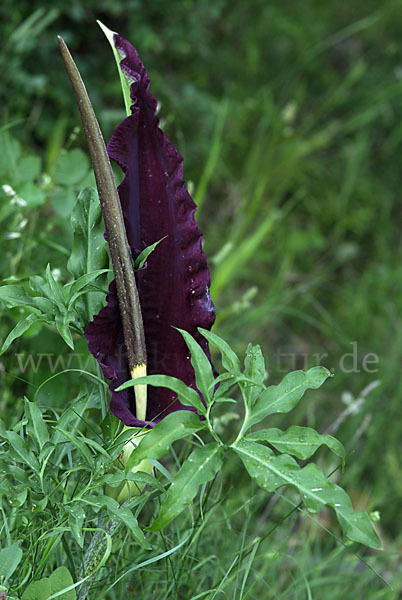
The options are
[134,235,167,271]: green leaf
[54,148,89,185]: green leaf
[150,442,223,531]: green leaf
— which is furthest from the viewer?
[54,148,89,185]: green leaf

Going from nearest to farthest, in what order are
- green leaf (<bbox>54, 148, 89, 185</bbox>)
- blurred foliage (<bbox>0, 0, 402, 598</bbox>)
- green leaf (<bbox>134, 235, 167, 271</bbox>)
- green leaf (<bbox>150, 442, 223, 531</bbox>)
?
green leaf (<bbox>150, 442, 223, 531</bbox>), green leaf (<bbox>134, 235, 167, 271</bbox>), green leaf (<bbox>54, 148, 89, 185</bbox>), blurred foliage (<bbox>0, 0, 402, 598</bbox>)

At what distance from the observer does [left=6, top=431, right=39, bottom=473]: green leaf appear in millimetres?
602

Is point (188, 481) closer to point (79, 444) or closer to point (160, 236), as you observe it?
point (79, 444)

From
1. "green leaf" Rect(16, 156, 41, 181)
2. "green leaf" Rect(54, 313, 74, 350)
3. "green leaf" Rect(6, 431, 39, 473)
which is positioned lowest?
"green leaf" Rect(6, 431, 39, 473)

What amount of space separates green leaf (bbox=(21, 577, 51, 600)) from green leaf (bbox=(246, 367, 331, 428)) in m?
0.23

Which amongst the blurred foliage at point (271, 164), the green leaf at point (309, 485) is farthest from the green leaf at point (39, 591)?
the blurred foliage at point (271, 164)

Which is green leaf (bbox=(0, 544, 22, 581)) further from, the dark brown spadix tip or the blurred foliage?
the blurred foliage

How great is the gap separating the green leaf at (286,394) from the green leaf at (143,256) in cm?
17

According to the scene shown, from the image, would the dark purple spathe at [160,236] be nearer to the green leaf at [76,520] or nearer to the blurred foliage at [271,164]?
the green leaf at [76,520]

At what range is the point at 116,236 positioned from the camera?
2.07 feet

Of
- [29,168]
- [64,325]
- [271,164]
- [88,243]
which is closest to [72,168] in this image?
[29,168]

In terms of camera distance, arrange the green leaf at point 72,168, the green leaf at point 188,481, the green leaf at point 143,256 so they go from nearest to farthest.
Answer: the green leaf at point 188,481
the green leaf at point 143,256
the green leaf at point 72,168

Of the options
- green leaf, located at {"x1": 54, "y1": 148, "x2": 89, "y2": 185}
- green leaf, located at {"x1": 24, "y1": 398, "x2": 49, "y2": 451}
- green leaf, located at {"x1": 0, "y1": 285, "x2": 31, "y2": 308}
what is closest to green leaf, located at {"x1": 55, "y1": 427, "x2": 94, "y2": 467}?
green leaf, located at {"x1": 24, "y1": 398, "x2": 49, "y2": 451}

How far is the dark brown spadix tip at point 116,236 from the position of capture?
611mm
